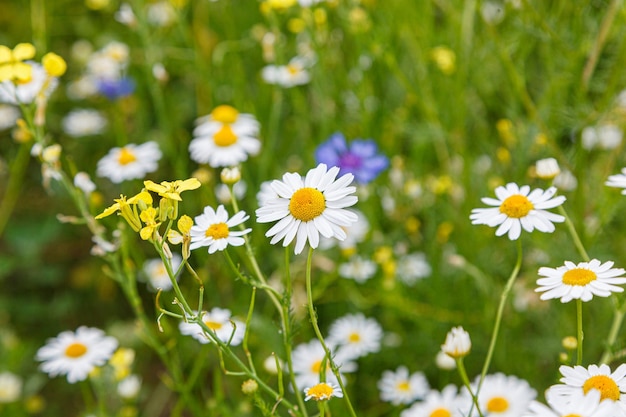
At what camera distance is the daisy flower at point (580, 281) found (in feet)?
2.34

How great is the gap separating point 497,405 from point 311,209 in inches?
16.6

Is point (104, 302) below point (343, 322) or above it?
above

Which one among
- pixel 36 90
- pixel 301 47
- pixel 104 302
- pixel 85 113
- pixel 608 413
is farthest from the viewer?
pixel 85 113

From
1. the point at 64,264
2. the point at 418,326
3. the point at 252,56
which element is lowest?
the point at 418,326

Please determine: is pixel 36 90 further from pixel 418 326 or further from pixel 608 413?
pixel 608 413

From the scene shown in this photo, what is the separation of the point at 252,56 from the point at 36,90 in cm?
85

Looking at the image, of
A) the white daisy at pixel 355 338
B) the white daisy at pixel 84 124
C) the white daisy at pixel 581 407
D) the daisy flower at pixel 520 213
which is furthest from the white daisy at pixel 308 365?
the white daisy at pixel 84 124

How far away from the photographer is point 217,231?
2.59 feet

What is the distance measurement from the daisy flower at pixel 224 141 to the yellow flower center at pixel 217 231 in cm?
40

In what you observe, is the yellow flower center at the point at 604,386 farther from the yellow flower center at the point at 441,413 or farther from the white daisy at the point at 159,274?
the white daisy at the point at 159,274

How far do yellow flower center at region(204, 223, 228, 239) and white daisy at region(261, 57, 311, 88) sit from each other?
70 centimetres

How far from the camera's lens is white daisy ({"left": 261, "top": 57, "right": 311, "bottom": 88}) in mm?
1496

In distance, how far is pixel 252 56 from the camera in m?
1.97

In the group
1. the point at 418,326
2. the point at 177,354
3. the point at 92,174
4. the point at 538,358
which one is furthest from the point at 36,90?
the point at 538,358
